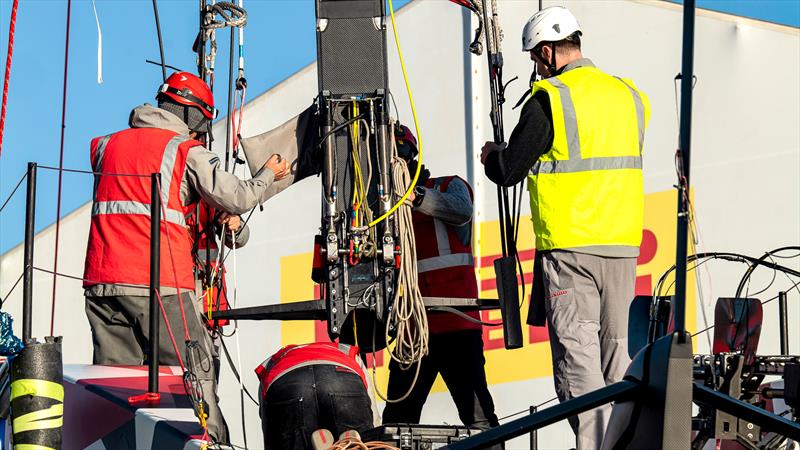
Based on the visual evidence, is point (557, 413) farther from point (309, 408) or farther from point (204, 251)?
point (204, 251)

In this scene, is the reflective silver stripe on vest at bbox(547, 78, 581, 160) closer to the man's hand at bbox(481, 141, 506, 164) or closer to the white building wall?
the man's hand at bbox(481, 141, 506, 164)

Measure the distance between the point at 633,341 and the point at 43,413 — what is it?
180 centimetres

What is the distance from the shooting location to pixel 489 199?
7.27 meters

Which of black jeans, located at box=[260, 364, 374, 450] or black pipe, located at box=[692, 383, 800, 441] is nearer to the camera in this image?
black pipe, located at box=[692, 383, 800, 441]

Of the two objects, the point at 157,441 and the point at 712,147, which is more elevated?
the point at 712,147

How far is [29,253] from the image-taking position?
413 cm

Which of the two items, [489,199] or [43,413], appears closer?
[43,413]

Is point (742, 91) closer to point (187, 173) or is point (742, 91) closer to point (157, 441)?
point (187, 173)

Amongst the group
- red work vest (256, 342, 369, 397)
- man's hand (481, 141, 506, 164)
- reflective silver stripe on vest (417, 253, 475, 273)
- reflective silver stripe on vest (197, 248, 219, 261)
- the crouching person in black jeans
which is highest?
man's hand (481, 141, 506, 164)

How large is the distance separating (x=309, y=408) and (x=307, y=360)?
0.16 meters

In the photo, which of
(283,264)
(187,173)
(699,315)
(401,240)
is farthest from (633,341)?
(283,264)

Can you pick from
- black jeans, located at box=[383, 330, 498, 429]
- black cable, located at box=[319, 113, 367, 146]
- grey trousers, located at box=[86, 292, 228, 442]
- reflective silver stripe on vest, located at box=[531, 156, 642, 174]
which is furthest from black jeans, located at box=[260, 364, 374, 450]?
black jeans, located at box=[383, 330, 498, 429]

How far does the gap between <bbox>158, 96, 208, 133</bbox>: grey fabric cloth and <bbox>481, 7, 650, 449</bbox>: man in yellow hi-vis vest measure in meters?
1.58

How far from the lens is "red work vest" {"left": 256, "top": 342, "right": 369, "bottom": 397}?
3521 millimetres
